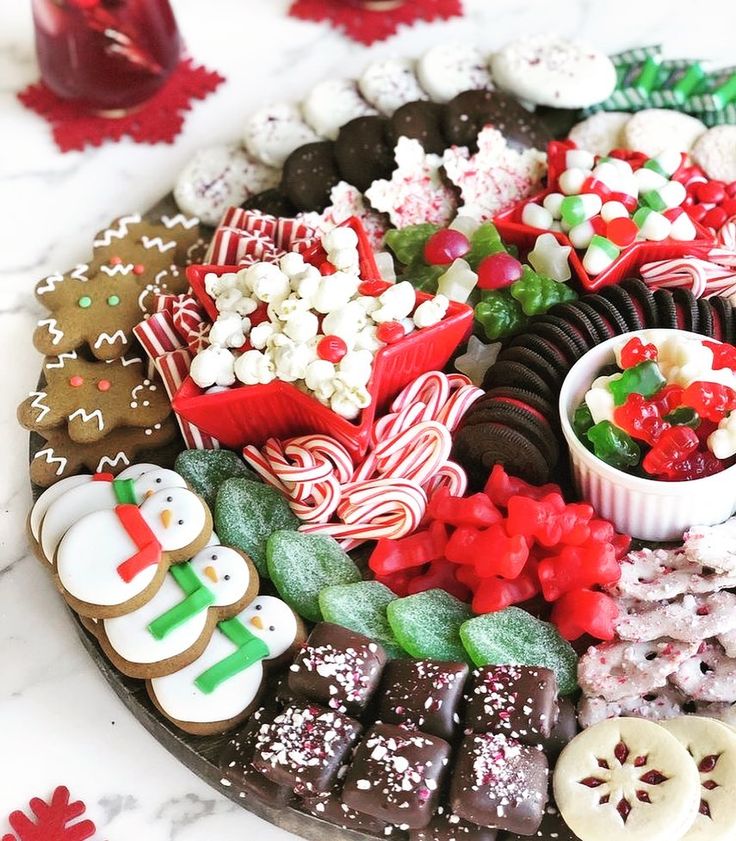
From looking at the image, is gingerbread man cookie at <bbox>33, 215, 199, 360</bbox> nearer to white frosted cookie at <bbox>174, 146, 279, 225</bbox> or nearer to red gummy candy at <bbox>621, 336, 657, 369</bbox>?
white frosted cookie at <bbox>174, 146, 279, 225</bbox>

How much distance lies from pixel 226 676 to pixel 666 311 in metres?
0.85

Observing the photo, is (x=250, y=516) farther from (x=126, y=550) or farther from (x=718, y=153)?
(x=718, y=153)

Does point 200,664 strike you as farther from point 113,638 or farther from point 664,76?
point 664,76

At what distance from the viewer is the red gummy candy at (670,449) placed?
1.61 meters

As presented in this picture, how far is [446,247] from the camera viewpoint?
190cm

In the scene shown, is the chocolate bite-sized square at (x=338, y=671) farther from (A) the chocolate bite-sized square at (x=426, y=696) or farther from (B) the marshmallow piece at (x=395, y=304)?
(B) the marshmallow piece at (x=395, y=304)

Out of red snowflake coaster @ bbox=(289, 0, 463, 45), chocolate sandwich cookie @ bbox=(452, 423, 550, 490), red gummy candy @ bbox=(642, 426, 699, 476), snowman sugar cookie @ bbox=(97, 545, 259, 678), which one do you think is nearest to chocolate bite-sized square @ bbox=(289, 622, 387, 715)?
snowman sugar cookie @ bbox=(97, 545, 259, 678)

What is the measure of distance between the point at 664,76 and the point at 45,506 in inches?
54.3

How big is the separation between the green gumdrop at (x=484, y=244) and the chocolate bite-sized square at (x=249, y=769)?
0.81 m

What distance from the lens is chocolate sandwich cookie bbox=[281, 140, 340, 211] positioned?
2.08 m

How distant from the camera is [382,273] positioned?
195cm

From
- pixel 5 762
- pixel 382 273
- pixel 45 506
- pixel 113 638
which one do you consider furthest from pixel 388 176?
pixel 5 762

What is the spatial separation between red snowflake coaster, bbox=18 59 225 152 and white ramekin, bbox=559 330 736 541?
1.14m

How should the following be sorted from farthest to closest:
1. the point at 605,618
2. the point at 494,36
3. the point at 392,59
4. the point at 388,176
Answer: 1. the point at 494,36
2. the point at 392,59
3. the point at 388,176
4. the point at 605,618
